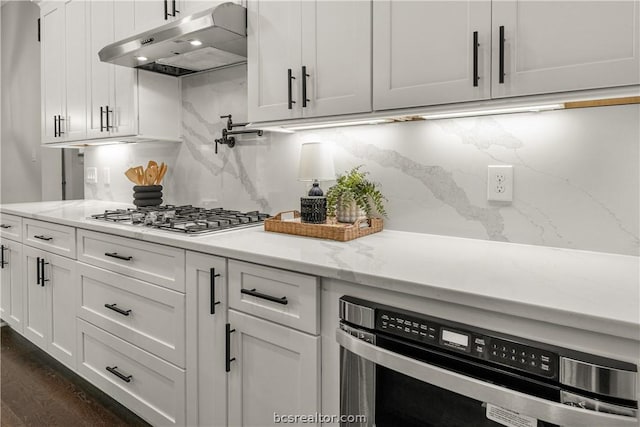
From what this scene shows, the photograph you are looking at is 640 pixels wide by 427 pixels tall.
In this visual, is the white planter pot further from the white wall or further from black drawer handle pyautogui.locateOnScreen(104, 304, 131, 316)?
the white wall

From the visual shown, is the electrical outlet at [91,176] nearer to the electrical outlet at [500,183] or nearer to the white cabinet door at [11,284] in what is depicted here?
the white cabinet door at [11,284]

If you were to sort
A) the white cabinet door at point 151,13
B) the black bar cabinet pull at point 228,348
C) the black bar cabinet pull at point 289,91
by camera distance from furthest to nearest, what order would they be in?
the white cabinet door at point 151,13
the black bar cabinet pull at point 289,91
the black bar cabinet pull at point 228,348

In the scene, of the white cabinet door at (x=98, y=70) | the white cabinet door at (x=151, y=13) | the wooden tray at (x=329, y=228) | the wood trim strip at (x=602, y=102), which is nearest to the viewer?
the wood trim strip at (x=602, y=102)

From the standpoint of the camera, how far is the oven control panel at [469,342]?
88 cm

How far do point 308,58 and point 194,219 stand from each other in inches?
36.0

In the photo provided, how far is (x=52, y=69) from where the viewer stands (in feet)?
10.1

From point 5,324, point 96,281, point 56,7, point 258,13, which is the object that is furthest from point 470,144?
point 5,324

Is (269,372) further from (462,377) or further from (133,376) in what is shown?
(133,376)

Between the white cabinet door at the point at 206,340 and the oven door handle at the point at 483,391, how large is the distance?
54 centimetres

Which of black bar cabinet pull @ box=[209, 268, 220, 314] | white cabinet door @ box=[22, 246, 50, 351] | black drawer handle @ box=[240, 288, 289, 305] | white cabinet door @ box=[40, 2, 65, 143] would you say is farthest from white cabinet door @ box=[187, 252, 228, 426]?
white cabinet door @ box=[40, 2, 65, 143]

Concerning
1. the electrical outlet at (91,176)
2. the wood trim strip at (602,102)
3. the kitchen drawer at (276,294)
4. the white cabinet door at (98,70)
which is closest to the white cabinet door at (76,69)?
the white cabinet door at (98,70)

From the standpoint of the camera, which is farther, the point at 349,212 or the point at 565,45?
the point at 349,212

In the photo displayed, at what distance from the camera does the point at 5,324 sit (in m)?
3.12

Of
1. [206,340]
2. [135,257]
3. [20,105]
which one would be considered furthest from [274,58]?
[20,105]
